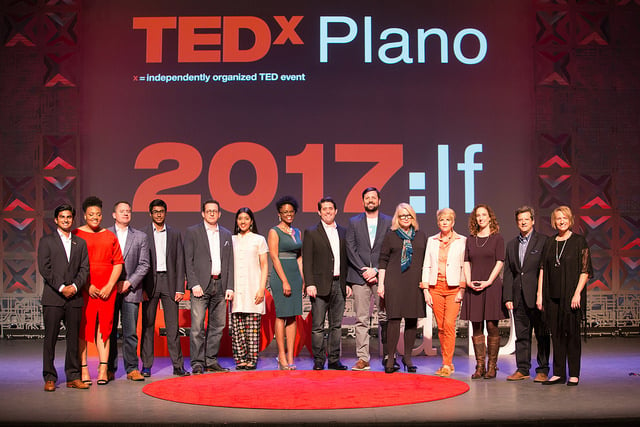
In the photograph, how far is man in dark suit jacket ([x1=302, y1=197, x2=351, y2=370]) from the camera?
6.12 metres

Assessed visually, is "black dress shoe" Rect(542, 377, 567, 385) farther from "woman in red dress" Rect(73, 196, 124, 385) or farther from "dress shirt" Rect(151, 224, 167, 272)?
"woman in red dress" Rect(73, 196, 124, 385)

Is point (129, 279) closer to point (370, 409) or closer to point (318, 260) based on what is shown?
point (318, 260)

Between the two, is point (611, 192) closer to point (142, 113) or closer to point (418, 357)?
point (418, 357)

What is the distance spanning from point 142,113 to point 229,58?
46.5 inches

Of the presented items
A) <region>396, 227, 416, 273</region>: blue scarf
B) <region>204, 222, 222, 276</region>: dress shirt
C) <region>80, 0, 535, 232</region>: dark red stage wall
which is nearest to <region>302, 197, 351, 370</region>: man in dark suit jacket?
<region>396, 227, 416, 273</region>: blue scarf

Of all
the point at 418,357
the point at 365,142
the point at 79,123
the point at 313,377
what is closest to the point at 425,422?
the point at 313,377

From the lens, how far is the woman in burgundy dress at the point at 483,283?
5.66 m

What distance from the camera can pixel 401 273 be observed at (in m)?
5.87

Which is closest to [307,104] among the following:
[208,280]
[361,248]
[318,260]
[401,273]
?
[361,248]

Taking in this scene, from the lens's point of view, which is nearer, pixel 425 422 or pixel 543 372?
pixel 425 422

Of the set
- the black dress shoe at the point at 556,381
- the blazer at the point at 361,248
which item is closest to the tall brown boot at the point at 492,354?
the black dress shoe at the point at 556,381

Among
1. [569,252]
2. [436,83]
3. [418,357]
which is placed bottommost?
[418,357]

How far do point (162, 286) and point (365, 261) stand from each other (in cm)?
171

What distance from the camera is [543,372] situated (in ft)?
18.2
